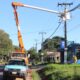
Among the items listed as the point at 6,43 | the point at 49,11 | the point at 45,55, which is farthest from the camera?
the point at 6,43

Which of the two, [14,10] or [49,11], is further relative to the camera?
[14,10]

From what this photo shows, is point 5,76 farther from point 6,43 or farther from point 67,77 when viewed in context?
point 6,43

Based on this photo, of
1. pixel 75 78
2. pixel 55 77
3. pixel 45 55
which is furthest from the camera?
pixel 45 55

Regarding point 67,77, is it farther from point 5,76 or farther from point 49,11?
point 49,11

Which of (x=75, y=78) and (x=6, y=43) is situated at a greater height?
(x=6, y=43)

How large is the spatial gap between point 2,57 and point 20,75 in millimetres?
96193

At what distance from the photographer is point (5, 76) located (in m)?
30.8

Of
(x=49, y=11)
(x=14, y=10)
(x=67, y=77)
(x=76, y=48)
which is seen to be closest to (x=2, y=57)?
(x=76, y=48)

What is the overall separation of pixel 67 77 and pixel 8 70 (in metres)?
7.52

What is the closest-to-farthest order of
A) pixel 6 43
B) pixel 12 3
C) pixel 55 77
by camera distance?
pixel 55 77
pixel 12 3
pixel 6 43

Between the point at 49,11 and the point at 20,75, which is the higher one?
the point at 49,11

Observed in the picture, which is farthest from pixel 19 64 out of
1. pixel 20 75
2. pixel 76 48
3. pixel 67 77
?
pixel 76 48

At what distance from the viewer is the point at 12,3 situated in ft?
132

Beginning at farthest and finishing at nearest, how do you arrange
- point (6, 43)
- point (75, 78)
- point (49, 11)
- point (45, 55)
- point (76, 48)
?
point (6, 43) → point (45, 55) → point (76, 48) → point (49, 11) → point (75, 78)
